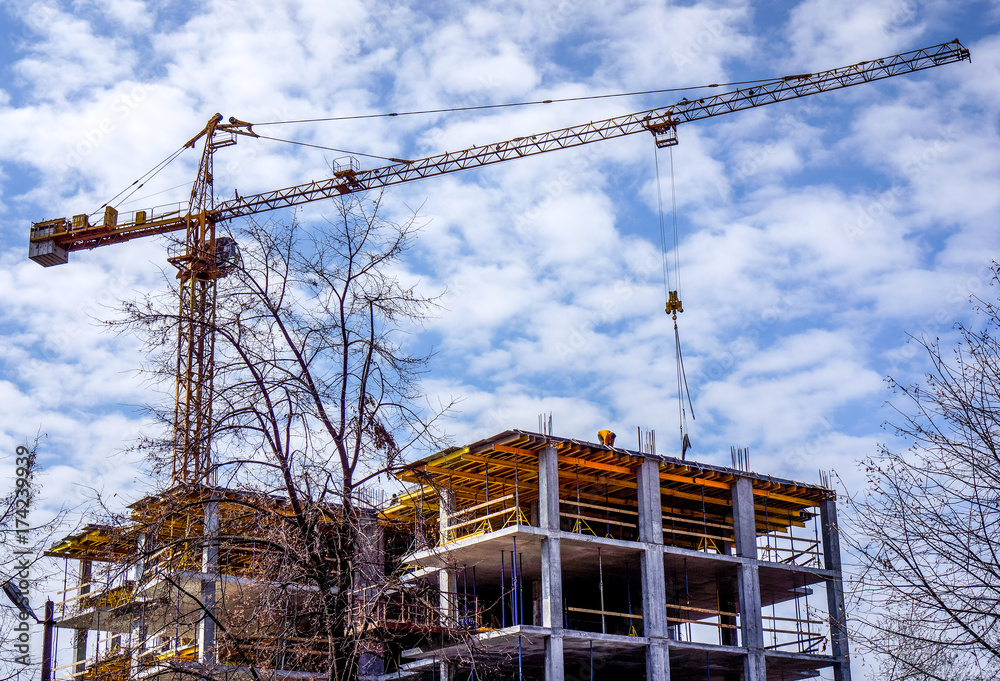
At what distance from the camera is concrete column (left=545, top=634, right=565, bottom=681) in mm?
29547

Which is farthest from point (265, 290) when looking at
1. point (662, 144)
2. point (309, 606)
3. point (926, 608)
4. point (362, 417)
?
point (662, 144)

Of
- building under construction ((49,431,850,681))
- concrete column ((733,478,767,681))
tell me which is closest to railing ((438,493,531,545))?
building under construction ((49,431,850,681))

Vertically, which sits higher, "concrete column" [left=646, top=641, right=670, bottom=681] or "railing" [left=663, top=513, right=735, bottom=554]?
"railing" [left=663, top=513, right=735, bottom=554]

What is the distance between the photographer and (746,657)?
33.8 m

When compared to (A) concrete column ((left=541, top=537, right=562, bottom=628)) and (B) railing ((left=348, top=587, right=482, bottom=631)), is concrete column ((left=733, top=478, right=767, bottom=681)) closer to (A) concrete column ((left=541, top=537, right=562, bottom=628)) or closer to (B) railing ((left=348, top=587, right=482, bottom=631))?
(A) concrete column ((left=541, top=537, right=562, bottom=628))

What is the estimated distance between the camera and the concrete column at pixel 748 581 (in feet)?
111

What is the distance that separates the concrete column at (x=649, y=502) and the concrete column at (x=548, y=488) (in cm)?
303

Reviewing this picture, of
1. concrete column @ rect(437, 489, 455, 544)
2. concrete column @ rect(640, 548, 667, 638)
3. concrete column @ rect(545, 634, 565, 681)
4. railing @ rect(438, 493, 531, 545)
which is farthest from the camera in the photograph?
concrete column @ rect(640, 548, 667, 638)

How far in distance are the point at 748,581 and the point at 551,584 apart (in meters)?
7.43

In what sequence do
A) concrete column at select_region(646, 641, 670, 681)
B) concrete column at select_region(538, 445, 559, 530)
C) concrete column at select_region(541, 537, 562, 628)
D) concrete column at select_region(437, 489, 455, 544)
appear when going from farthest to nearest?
1. concrete column at select_region(646, 641, 670, 681)
2. concrete column at select_region(538, 445, 559, 530)
3. concrete column at select_region(541, 537, 562, 628)
4. concrete column at select_region(437, 489, 455, 544)

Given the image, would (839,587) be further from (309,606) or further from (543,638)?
(309,606)

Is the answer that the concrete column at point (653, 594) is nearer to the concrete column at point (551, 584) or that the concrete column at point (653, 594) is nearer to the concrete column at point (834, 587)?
the concrete column at point (551, 584)

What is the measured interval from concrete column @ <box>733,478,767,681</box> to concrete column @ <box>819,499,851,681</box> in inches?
94.1

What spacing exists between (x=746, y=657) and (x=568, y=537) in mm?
7231
